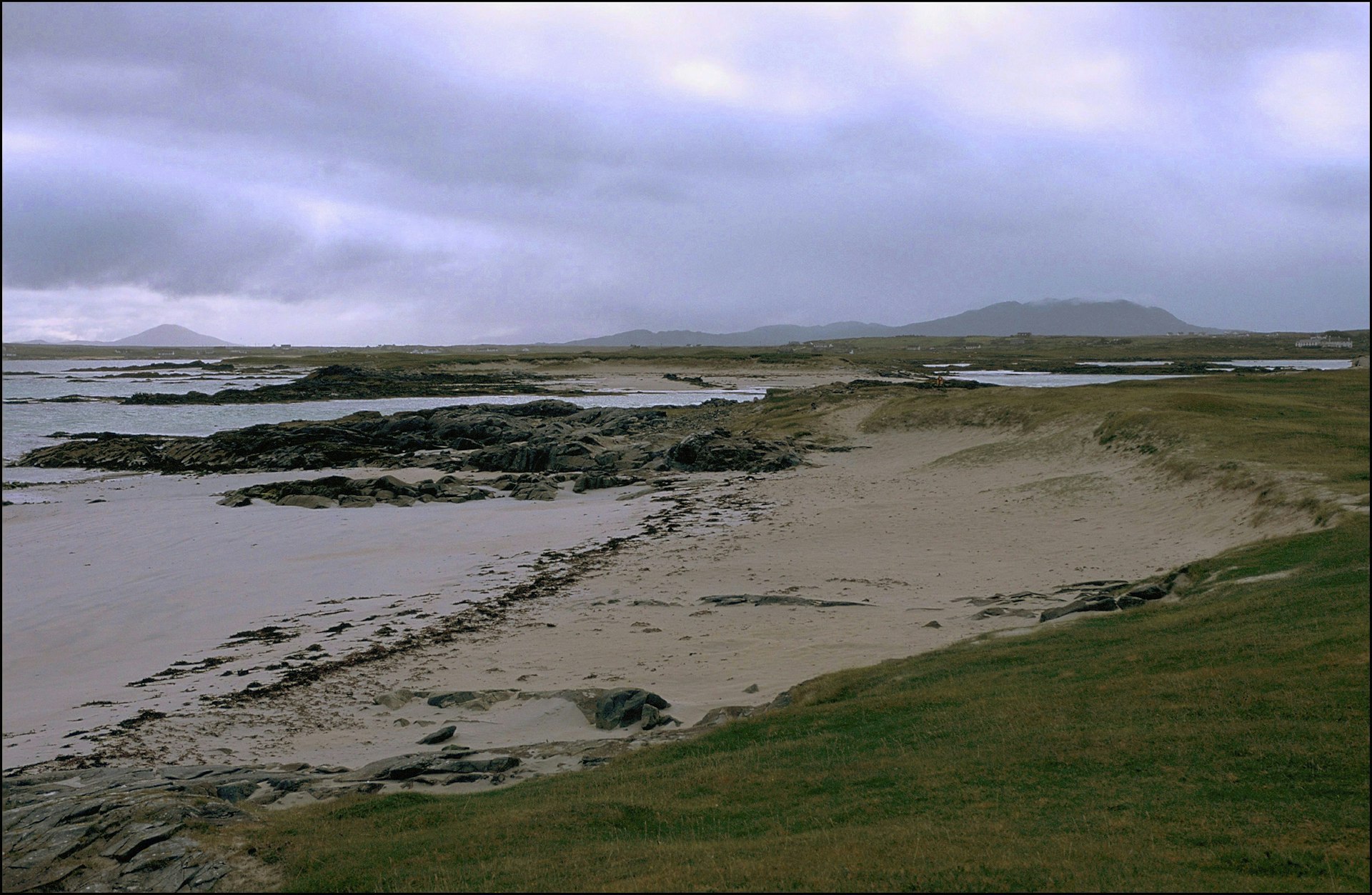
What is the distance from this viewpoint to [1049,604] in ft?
62.6

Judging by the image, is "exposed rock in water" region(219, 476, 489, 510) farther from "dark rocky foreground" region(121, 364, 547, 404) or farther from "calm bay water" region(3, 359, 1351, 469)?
"dark rocky foreground" region(121, 364, 547, 404)

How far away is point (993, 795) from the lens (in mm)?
9133

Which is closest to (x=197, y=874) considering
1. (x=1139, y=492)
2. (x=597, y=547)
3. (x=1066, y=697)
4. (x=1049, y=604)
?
(x=1066, y=697)

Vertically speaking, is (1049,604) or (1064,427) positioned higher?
(1064,427)

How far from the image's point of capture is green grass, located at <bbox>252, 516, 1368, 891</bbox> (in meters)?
7.26

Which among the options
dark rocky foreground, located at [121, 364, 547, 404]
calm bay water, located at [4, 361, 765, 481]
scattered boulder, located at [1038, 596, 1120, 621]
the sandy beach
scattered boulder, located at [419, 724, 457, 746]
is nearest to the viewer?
scattered boulder, located at [419, 724, 457, 746]

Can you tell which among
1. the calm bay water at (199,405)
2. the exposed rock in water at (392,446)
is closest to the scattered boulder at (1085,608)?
the exposed rock in water at (392,446)

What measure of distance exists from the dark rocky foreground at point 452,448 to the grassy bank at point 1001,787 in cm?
2724

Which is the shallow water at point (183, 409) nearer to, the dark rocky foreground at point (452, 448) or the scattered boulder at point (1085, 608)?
the dark rocky foreground at point (452, 448)

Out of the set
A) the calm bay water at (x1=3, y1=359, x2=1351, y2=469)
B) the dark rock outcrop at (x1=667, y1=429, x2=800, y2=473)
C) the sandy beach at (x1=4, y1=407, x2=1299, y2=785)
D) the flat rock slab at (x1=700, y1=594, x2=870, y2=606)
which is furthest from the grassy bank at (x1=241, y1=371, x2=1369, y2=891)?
the calm bay water at (x1=3, y1=359, x2=1351, y2=469)

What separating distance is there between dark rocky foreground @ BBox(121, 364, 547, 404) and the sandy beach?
6125 centimetres

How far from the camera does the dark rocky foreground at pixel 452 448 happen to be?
143 ft

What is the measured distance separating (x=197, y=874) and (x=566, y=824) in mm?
3674

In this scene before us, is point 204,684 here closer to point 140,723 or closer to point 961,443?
point 140,723
